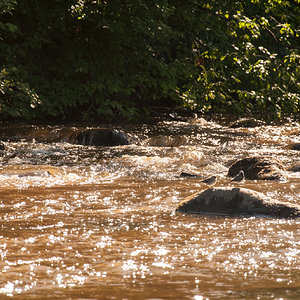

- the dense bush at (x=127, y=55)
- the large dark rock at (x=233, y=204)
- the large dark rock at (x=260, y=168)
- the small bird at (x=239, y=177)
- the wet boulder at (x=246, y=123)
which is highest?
the dense bush at (x=127, y=55)

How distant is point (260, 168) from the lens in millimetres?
8016

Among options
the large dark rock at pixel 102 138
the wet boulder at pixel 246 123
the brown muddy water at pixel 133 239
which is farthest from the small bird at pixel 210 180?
the wet boulder at pixel 246 123

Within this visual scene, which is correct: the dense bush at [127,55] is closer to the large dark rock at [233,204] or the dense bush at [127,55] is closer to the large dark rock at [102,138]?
the large dark rock at [102,138]

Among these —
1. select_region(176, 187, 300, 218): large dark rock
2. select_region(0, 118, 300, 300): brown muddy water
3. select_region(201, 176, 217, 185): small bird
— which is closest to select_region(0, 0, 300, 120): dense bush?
select_region(0, 118, 300, 300): brown muddy water

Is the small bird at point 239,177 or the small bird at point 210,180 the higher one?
the small bird at point 239,177

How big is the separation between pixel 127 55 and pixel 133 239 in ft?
37.9

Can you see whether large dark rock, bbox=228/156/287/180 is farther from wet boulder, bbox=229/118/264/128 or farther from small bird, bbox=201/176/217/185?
wet boulder, bbox=229/118/264/128

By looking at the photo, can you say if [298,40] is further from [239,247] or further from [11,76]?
[239,247]

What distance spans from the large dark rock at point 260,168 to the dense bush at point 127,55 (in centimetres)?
555

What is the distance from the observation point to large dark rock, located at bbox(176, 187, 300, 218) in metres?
5.28

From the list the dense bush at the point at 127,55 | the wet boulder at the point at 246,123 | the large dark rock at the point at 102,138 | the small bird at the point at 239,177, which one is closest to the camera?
the small bird at the point at 239,177

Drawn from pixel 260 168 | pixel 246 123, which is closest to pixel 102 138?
pixel 246 123

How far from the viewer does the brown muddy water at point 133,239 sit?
341 centimetres

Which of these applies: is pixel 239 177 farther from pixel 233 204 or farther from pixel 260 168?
pixel 233 204
